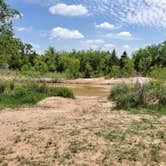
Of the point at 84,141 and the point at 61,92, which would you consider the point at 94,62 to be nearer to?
the point at 61,92

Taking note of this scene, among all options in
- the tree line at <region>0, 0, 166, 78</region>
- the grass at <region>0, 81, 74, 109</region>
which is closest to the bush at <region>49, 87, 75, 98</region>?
the grass at <region>0, 81, 74, 109</region>

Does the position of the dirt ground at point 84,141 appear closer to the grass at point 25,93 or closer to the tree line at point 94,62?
the grass at point 25,93

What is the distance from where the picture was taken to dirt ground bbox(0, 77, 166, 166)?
5.13 metres

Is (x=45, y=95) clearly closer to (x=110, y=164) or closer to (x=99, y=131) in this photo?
(x=99, y=131)

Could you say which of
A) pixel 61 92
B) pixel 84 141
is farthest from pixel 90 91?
pixel 84 141

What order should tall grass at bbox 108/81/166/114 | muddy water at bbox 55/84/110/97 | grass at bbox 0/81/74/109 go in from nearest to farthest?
1. tall grass at bbox 108/81/166/114
2. grass at bbox 0/81/74/109
3. muddy water at bbox 55/84/110/97

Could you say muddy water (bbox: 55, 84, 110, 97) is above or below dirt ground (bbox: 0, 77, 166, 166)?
below

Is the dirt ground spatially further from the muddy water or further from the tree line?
the tree line

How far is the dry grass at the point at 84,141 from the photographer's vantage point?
514 centimetres

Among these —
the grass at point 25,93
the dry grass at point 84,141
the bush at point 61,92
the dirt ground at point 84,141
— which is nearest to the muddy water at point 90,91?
the bush at point 61,92

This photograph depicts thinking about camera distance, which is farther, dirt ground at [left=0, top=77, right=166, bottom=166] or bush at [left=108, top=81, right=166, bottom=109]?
bush at [left=108, top=81, right=166, bottom=109]

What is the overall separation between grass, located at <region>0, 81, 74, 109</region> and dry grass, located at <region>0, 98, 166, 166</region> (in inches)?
171

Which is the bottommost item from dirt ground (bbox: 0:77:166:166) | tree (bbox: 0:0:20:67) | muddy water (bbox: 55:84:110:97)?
muddy water (bbox: 55:84:110:97)

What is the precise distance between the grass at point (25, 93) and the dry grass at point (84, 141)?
4.34 metres
